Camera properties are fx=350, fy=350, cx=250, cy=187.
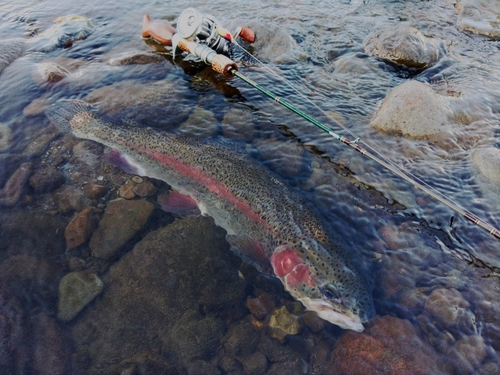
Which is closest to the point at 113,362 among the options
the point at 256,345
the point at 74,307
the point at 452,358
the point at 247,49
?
the point at 74,307

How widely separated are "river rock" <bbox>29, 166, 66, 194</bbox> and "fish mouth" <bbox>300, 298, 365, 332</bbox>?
3.72 m

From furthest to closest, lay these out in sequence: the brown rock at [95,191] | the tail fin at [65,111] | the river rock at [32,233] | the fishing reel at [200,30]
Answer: the fishing reel at [200,30] < the tail fin at [65,111] < the brown rock at [95,191] < the river rock at [32,233]

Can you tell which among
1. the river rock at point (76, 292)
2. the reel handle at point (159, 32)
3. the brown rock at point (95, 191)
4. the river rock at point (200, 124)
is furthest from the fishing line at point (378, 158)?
the river rock at point (76, 292)

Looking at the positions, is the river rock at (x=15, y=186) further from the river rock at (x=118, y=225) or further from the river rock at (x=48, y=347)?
the river rock at (x=48, y=347)

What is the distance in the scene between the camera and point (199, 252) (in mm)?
4312

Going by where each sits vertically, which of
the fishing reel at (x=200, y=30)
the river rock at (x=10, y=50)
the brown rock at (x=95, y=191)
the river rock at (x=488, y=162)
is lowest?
the brown rock at (x=95, y=191)

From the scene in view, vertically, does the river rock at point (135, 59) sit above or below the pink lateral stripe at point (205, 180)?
above

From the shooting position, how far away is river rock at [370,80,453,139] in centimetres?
503

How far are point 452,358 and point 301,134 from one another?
11.1ft

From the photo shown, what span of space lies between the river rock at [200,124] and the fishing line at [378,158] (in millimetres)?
794

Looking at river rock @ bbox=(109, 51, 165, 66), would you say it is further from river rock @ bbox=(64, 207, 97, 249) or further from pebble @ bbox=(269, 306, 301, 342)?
pebble @ bbox=(269, 306, 301, 342)

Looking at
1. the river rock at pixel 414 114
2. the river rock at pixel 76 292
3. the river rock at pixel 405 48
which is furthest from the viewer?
the river rock at pixel 405 48

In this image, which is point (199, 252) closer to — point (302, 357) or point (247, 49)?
point (302, 357)

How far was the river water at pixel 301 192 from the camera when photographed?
11.3ft
